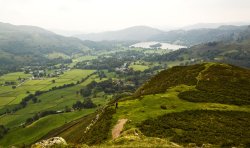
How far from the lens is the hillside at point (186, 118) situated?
51.1 metres

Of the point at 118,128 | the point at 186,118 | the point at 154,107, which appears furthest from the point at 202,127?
the point at 118,128

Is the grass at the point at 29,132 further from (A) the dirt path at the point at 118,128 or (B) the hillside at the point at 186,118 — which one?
(A) the dirt path at the point at 118,128

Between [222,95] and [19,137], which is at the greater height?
[222,95]

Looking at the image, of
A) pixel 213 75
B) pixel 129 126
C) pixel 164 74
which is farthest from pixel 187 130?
pixel 164 74

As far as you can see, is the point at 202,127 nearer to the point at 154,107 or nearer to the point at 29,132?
the point at 154,107

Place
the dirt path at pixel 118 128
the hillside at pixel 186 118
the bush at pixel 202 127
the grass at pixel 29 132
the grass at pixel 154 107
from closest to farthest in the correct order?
the hillside at pixel 186 118, the bush at pixel 202 127, the dirt path at pixel 118 128, the grass at pixel 154 107, the grass at pixel 29 132

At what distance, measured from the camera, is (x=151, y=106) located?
7444 centimetres

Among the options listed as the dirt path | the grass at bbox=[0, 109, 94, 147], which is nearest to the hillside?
the dirt path

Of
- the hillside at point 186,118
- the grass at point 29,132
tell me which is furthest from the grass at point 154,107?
the grass at point 29,132

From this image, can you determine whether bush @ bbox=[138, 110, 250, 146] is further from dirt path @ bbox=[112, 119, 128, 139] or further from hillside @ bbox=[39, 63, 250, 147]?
dirt path @ bbox=[112, 119, 128, 139]

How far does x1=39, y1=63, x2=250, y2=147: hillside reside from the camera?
5106 centimetres

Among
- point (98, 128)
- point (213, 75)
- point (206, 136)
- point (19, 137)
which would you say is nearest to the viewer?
point (206, 136)

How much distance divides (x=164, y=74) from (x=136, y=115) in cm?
6644

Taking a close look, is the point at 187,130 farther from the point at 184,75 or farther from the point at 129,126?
the point at 184,75
